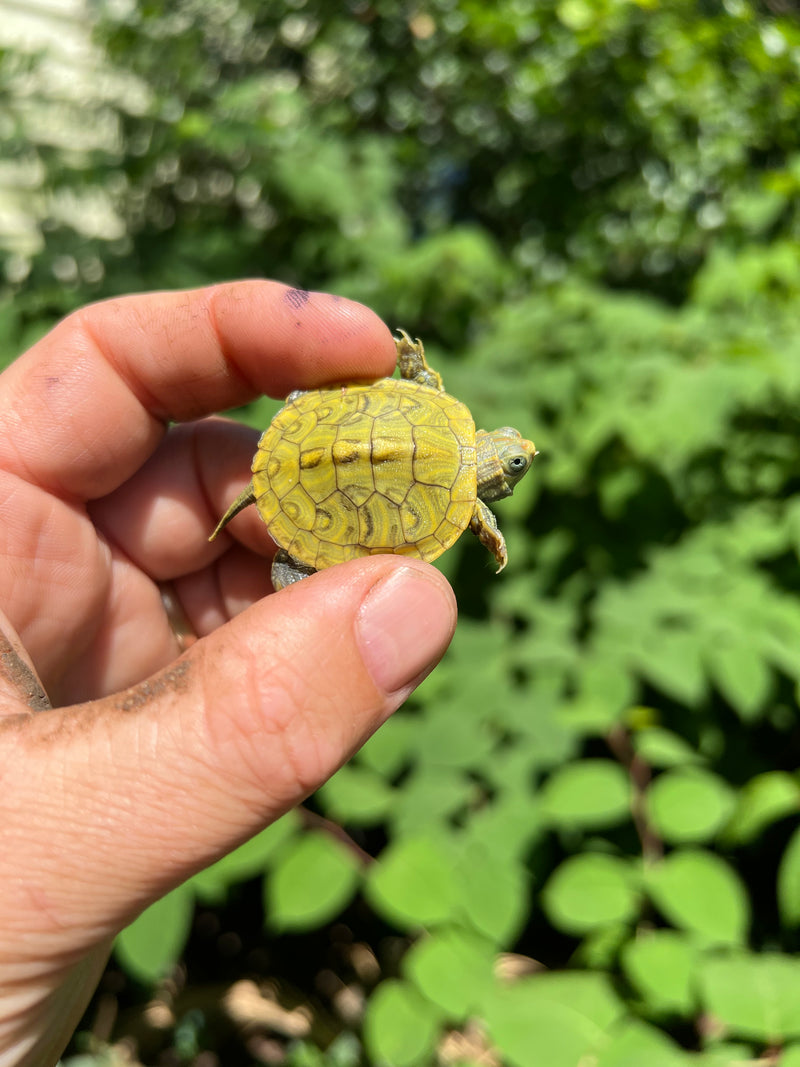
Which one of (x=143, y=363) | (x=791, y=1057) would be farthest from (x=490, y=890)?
(x=143, y=363)

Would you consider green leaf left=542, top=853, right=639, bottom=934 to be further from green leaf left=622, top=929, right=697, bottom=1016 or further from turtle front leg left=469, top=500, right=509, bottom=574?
turtle front leg left=469, top=500, right=509, bottom=574

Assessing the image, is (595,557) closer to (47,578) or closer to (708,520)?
(708,520)

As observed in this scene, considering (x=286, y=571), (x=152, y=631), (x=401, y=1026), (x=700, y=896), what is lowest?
(x=401, y=1026)

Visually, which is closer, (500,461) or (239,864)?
(500,461)

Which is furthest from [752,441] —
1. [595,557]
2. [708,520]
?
[595,557]

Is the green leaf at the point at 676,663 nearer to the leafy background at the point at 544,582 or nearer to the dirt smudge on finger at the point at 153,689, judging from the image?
the leafy background at the point at 544,582

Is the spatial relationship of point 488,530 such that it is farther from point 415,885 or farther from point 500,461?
point 415,885
